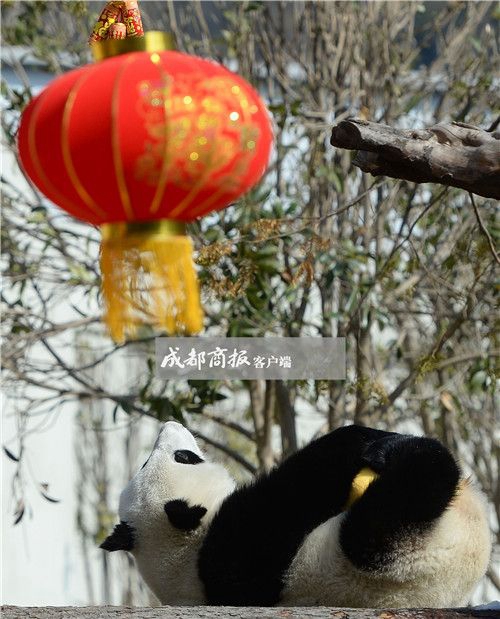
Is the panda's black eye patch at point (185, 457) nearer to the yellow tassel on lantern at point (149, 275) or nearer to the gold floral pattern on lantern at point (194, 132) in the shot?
the yellow tassel on lantern at point (149, 275)

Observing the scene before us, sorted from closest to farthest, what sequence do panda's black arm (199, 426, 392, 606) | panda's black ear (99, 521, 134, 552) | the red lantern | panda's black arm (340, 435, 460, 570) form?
1. the red lantern
2. panda's black arm (340, 435, 460, 570)
3. panda's black arm (199, 426, 392, 606)
4. panda's black ear (99, 521, 134, 552)

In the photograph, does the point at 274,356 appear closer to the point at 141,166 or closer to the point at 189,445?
the point at 189,445

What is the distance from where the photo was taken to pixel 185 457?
2150mm

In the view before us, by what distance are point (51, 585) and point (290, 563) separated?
420 cm

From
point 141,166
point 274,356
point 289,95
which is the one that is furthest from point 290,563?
point 289,95

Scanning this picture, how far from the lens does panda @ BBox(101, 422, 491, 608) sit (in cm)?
185

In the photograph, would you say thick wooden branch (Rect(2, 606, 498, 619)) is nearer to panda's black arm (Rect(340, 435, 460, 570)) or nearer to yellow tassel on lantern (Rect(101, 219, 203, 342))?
panda's black arm (Rect(340, 435, 460, 570))

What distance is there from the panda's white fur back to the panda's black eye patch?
13.3 inches

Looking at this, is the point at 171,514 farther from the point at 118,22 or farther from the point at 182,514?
the point at 118,22

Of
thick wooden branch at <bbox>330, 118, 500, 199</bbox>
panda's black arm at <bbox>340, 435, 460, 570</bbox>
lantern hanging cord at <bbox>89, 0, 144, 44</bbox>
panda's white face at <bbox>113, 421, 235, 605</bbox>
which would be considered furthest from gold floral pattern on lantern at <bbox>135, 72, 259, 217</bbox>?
panda's white face at <bbox>113, 421, 235, 605</bbox>

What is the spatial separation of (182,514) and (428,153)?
86cm

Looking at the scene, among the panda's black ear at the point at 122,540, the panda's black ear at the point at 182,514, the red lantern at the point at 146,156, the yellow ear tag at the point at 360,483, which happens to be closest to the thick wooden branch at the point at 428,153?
the red lantern at the point at 146,156

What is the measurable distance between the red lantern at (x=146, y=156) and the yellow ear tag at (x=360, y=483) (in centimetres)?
62

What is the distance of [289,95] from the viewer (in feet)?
11.7
